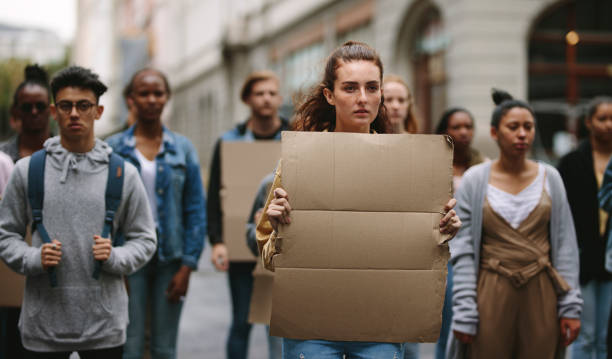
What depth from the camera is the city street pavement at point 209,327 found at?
676 cm

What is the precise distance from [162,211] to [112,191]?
106 centimetres

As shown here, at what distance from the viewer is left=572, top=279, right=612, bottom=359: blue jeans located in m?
5.13

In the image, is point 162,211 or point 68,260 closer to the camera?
point 68,260

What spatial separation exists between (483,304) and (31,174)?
7.49 ft

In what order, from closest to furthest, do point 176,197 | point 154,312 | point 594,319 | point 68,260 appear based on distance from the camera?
1. point 68,260
2. point 154,312
3. point 176,197
4. point 594,319

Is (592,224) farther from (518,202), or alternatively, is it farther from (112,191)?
(112,191)

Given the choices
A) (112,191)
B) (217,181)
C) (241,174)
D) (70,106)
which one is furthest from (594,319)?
(70,106)

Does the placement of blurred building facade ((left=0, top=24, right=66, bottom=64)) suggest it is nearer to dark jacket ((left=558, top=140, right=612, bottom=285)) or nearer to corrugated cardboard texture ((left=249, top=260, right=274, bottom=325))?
corrugated cardboard texture ((left=249, top=260, right=274, bottom=325))

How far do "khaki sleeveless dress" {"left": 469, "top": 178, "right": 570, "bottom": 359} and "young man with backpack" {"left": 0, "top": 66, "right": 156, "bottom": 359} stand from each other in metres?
1.77

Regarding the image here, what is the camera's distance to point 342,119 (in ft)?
10.1

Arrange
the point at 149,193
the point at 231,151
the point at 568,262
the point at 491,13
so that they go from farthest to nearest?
1. the point at 491,13
2. the point at 231,151
3. the point at 149,193
4. the point at 568,262

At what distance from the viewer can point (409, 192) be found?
2.82m

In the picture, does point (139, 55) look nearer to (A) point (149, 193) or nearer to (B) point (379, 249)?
(A) point (149, 193)

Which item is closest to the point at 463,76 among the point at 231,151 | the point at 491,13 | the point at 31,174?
the point at 491,13
